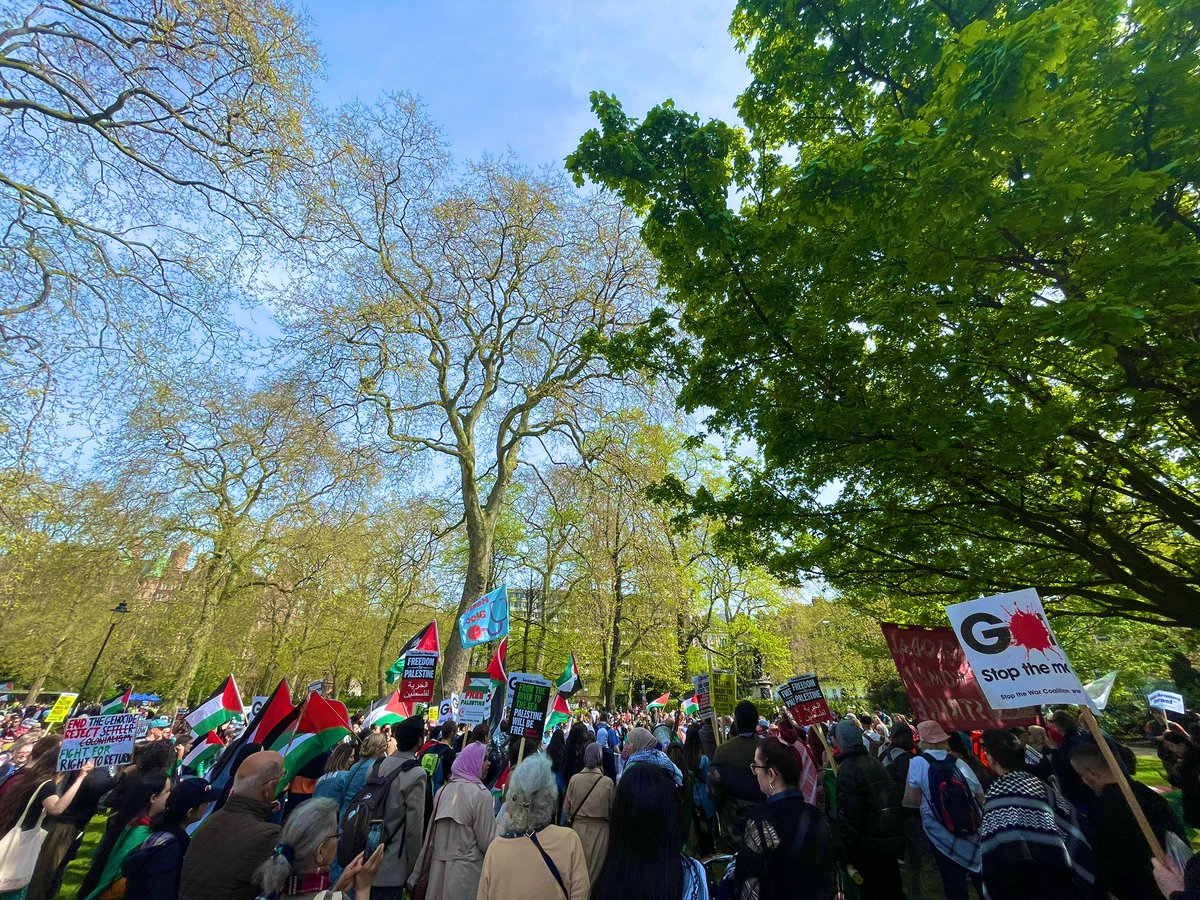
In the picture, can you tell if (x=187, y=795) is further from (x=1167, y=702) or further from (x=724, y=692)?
(x=1167, y=702)

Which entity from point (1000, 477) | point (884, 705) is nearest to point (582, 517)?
point (1000, 477)

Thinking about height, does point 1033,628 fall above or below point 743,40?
below

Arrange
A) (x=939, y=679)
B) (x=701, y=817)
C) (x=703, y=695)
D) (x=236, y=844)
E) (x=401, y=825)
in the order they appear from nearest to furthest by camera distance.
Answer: (x=236, y=844), (x=401, y=825), (x=939, y=679), (x=701, y=817), (x=703, y=695)

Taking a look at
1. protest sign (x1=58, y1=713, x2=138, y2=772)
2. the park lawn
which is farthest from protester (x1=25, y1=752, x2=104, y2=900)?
the park lawn

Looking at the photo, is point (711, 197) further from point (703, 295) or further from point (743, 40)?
point (743, 40)

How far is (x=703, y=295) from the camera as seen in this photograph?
23.9ft

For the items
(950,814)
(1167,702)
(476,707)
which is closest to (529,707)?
(476,707)

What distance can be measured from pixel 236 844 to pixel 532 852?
166cm

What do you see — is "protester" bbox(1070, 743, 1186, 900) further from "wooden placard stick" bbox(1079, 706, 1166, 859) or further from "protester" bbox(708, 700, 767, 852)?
"protester" bbox(708, 700, 767, 852)

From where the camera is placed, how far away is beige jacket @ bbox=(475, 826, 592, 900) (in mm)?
2561

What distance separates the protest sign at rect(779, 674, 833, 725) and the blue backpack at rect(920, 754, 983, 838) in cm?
267

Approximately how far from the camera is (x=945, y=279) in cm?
472

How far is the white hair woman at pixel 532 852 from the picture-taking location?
257 cm

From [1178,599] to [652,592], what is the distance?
10243mm
